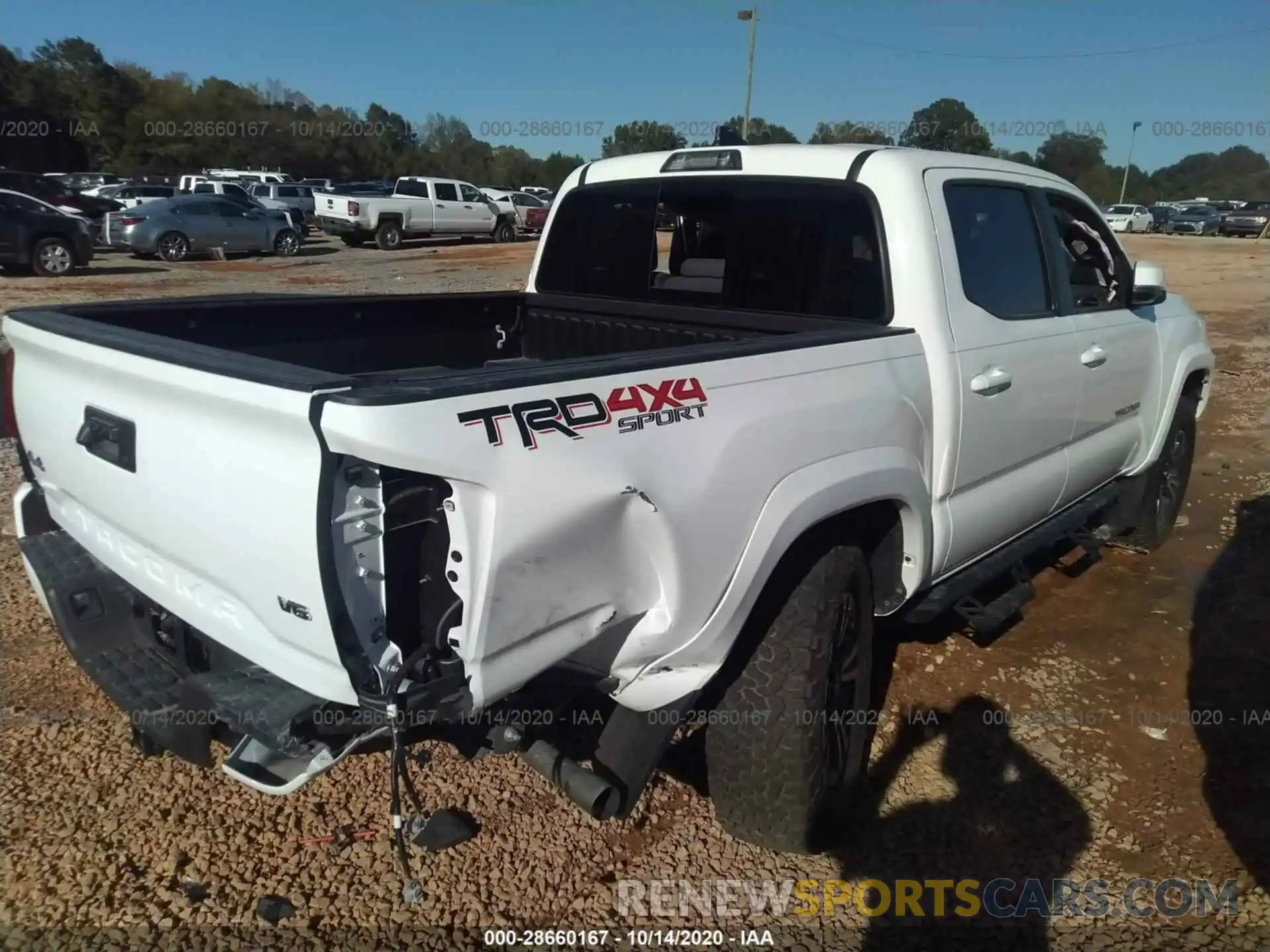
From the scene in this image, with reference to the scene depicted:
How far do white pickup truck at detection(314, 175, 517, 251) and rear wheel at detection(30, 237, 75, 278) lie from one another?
32.7ft

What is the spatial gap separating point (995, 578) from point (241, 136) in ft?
197

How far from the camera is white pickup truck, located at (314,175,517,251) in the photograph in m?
26.2

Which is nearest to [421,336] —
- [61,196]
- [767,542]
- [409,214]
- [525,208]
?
[767,542]

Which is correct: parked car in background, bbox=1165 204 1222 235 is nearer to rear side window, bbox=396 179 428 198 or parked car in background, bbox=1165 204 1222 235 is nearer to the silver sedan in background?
rear side window, bbox=396 179 428 198

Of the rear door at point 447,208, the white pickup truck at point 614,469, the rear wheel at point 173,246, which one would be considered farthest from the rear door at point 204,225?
the white pickup truck at point 614,469

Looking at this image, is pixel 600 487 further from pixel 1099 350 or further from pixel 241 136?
pixel 241 136

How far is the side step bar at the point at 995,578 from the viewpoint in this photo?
3.29 m

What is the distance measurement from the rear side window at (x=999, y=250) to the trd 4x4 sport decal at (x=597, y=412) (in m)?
1.54

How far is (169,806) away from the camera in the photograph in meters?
2.88

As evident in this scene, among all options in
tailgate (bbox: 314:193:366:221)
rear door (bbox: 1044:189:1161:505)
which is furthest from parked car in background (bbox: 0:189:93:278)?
rear door (bbox: 1044:189:1161:505)

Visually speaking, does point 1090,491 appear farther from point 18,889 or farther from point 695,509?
point 18,889

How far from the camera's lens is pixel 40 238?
16.5m

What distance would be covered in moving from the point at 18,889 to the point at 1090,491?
4.59 metres

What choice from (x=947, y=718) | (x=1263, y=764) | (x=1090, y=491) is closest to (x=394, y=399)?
(x=947, y=718)
